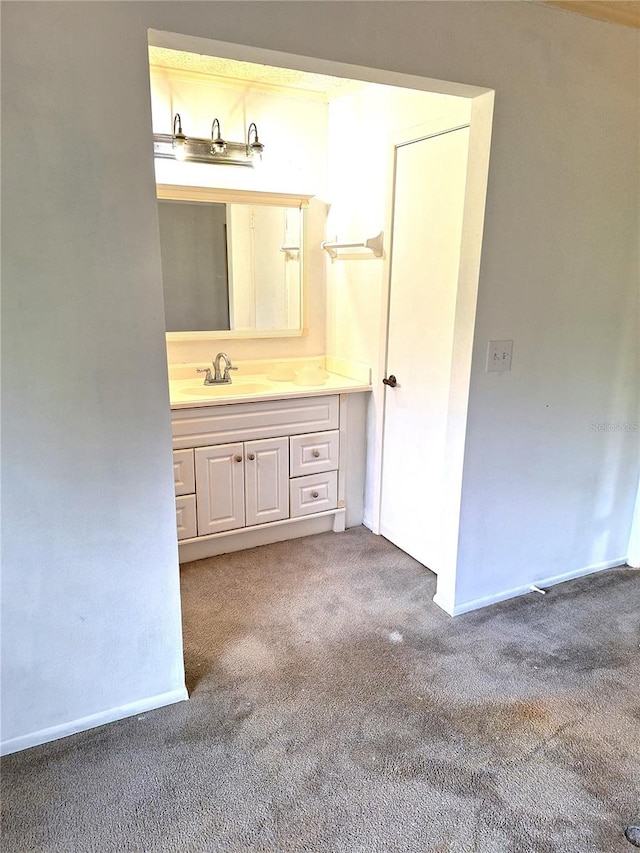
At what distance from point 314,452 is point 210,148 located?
1.65 m

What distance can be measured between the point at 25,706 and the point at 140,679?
1.11 ft

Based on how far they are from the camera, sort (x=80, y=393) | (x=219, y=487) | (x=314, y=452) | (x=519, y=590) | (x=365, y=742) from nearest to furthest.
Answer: (x=80, y=393) → (x=365, y=742) → (x=519, y=590) → (x=219, y=487) → (x=314, y=452)

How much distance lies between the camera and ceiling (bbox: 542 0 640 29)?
193cm

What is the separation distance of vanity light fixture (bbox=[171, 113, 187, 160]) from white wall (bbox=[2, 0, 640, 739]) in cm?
132

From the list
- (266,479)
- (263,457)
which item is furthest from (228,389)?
(266,479)

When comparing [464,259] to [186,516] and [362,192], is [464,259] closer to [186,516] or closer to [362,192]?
[362,192]

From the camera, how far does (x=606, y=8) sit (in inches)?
77.7

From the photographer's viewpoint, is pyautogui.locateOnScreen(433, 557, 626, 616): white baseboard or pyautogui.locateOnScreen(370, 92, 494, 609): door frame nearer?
pyautogui.locateOnScreen(370, 92, 494, 609): door frame

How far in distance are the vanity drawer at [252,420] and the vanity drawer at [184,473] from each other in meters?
0.05

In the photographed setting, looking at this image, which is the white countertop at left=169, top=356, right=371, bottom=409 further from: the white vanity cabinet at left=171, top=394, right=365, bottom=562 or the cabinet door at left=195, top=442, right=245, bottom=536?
the cabinet door at left=195, top=442, right=245, bottom=536

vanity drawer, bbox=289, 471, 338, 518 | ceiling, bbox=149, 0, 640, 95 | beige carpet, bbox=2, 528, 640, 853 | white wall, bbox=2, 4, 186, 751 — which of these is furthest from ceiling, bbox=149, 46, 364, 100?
beige carpet, bbox=2, 528, 640, 853

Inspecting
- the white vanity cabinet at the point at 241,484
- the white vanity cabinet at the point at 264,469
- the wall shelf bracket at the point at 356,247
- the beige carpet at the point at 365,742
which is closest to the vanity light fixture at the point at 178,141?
the wall shelf bracket at the point at 356,247

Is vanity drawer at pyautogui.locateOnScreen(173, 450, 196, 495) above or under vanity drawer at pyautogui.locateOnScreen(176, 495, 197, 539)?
above

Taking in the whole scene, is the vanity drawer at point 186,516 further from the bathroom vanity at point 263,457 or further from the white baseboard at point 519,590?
the white baseboard at point 519,590
